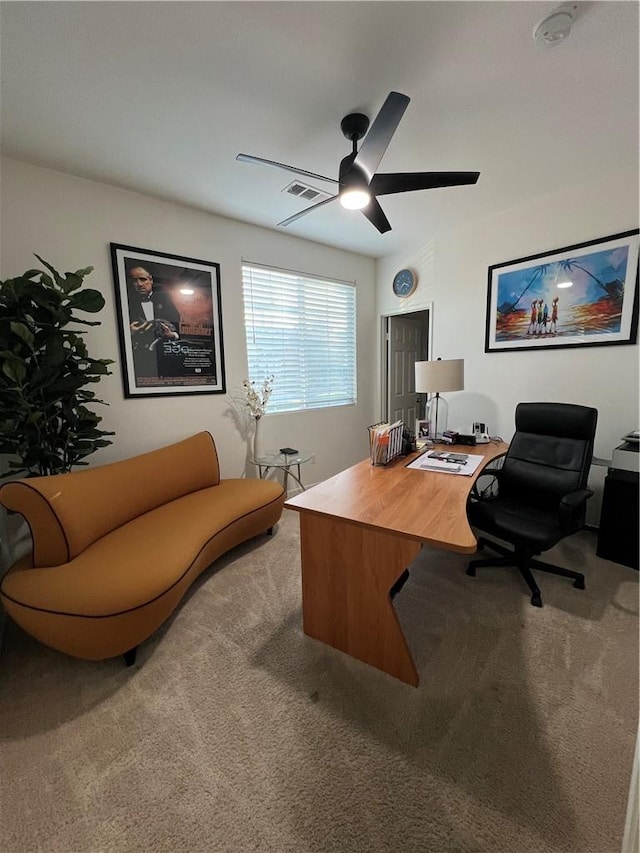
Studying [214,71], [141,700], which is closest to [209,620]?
[141,700]

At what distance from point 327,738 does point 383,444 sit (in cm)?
147

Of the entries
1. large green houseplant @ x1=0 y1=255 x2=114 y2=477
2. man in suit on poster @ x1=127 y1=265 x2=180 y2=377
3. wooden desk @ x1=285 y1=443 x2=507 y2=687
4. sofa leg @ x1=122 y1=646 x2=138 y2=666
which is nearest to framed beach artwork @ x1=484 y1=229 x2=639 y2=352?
wooden desk @ x1=285 y1=443 x2=507 y2=687

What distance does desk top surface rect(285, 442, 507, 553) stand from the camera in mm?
1326

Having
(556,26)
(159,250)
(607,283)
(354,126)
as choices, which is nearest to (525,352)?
(607,283)

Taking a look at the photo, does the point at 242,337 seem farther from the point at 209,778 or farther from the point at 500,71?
the point at 209,778

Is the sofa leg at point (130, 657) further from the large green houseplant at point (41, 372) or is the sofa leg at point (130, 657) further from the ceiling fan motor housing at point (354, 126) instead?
the ceiling fan motor housing at point (354, 126)

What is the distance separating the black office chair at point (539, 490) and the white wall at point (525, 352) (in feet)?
2.39

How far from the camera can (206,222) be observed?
2.90 m

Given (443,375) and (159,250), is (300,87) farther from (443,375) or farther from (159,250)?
(443,375)

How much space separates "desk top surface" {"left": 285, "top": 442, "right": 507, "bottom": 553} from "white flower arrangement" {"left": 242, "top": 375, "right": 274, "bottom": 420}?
1378 millimetres

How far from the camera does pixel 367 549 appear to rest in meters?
1.53

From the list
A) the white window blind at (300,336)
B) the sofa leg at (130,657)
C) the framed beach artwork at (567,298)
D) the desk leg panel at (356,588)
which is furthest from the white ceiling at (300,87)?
the sofa leg at (130,657)

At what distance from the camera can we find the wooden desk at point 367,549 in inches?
56.1

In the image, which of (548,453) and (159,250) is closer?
(548,453)
